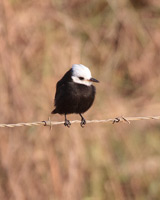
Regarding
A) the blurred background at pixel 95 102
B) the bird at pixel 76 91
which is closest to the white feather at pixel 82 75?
the bird at pixel 76 91

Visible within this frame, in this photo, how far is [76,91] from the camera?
527cm

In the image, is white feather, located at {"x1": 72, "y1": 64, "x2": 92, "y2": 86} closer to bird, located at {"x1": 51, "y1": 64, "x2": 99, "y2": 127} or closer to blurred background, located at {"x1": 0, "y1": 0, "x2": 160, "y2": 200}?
bird, located at {"x1": 51, "y1": 64, "x2": 99, "y2": 127}

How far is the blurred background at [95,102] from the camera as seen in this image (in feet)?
19.7

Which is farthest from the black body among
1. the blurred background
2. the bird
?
the blurred background

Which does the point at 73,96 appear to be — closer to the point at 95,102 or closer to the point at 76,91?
the point at 76,91

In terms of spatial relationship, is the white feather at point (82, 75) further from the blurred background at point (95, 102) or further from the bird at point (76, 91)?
the blurred background at point (95, 102)

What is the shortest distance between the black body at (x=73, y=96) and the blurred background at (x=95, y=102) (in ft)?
2.67

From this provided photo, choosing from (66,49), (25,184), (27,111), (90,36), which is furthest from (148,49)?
(25,184)

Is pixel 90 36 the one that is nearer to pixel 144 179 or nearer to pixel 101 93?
pixel 101 93

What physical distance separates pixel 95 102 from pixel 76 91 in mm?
1448

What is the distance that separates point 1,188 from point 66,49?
1.92 metres

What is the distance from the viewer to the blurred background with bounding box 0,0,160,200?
600 cm

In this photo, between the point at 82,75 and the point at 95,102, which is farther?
the point at 95,102

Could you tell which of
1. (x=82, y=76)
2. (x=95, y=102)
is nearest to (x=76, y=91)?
(x=82, y=76)
